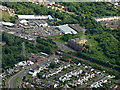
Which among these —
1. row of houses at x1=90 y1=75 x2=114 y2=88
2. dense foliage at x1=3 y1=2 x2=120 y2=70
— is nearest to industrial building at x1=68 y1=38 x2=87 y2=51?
dense foliage at x1=3 y1=2 x2=120 y2=70

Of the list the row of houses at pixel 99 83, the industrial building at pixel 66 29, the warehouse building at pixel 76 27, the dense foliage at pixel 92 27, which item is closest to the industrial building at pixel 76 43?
the dense foliage at pixel 92 27

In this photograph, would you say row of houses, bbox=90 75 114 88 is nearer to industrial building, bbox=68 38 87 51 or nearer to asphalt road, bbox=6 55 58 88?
asphalt road, bbox=6 55 58 88

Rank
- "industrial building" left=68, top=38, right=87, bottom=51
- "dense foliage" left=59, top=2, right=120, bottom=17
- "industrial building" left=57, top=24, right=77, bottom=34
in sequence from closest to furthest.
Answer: "industrial building" left=68, top=38, right=87, bottom=51 → "industrial building" left=57, top=24, right=77, bottom=34 → "dense foliage" left=59, top=2, right=120, bottom=17

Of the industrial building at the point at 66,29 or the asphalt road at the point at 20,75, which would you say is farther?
the industrial building at the point at 66,29

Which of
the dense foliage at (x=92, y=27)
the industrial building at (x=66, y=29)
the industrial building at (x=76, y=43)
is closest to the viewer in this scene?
the dense foliage at (x=92, y=27)

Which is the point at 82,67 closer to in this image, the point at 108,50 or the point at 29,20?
the point at 108,50

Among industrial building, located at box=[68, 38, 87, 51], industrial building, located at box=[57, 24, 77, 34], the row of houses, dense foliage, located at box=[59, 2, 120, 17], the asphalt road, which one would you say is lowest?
the row of houses

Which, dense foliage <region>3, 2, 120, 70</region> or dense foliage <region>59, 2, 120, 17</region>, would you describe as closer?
dense foliage <region>3, 2, 120, 70</region>

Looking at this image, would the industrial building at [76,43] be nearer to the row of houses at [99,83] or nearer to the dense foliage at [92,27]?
the dense foliage at [92,27]
